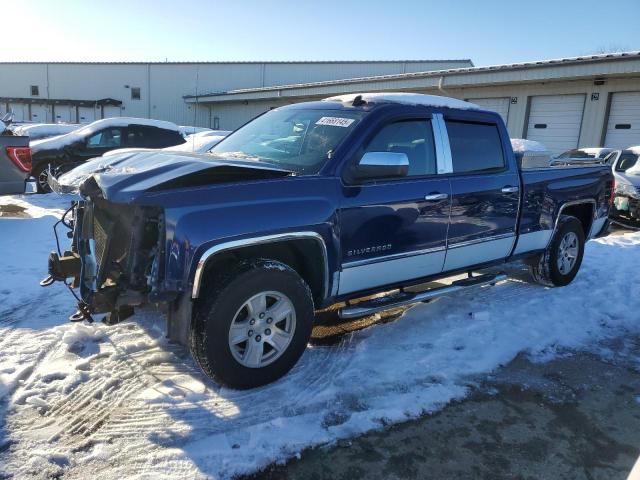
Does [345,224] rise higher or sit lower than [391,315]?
higher

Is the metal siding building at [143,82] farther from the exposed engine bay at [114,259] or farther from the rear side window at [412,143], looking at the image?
the exposed engine bay at [114,259]

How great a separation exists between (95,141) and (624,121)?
625 inches

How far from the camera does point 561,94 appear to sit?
18156mm

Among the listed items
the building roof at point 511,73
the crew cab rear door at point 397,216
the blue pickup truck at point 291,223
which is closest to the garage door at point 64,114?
the building roof at point 511,73

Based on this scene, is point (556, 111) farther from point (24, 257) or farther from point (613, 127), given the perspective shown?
point (24, 257)

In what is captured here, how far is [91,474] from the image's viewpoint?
2.60 meters

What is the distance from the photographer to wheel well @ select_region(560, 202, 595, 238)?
633cm

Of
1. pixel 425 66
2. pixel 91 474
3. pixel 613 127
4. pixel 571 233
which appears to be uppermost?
pixel 425 66

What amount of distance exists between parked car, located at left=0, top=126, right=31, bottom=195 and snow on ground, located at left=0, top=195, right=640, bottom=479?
288 centimetres

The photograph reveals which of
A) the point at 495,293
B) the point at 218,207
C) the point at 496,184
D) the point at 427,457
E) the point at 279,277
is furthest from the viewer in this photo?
the point at 495,293

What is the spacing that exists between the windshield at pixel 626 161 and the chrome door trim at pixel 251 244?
10674 mm

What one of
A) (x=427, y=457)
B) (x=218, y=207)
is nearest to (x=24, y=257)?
(x=218, y=207)

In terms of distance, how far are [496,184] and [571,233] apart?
72.3 inches

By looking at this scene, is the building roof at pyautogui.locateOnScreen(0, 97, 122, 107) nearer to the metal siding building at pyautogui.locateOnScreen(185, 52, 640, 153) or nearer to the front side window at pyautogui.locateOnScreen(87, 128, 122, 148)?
the metal siding building at pyautogui.locateOnScreen(185, 52, 640, 153)
